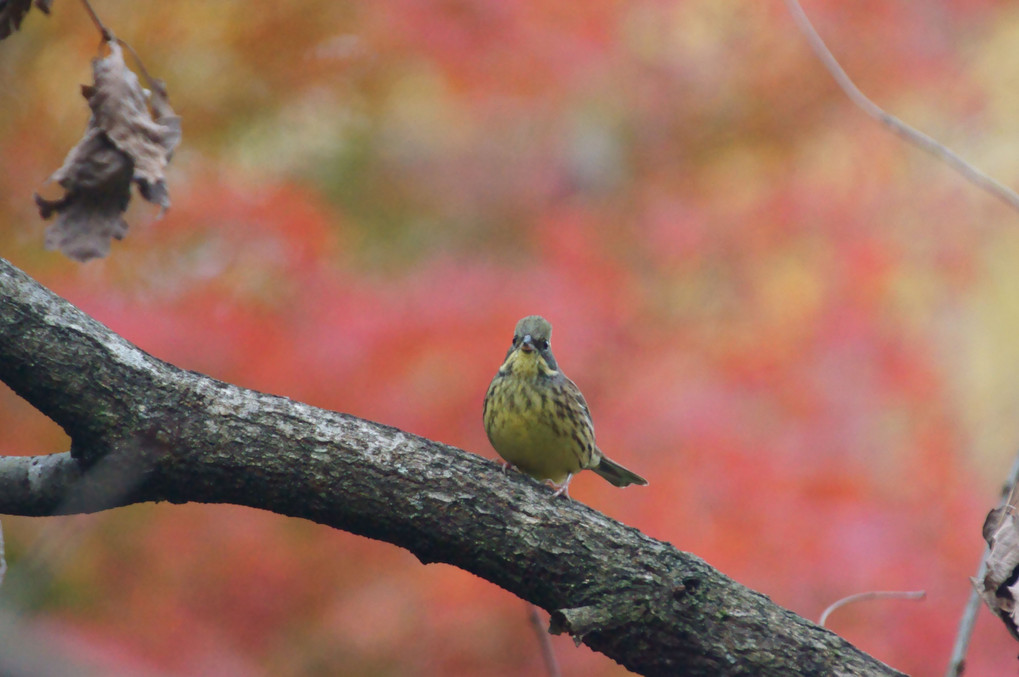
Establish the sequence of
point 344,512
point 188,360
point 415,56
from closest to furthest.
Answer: point 344,512
point 188,360
point 415,56

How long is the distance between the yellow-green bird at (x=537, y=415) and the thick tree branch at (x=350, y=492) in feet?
4.56

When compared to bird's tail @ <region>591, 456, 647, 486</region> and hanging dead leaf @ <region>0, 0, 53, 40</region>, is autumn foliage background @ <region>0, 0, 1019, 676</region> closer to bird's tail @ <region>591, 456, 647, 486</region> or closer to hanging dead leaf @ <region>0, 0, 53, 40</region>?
bird's tail @ <region>591, 456, 647, 486</region>

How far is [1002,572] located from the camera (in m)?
2.64

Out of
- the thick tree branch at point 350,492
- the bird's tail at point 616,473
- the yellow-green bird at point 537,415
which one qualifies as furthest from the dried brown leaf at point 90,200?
the bird's tail at point 616,473

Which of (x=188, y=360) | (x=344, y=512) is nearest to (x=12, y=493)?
(x=344, y=512)

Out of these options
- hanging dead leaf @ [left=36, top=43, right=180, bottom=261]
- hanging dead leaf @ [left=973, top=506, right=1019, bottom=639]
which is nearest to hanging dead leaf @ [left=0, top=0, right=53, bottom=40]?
hanging dead leaf @ [left=36, top=43, right=180, bottom=261]

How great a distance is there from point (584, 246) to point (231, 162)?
8.61ft

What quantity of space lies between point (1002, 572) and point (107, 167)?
2790mm

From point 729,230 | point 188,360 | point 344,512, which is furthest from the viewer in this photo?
point 729,230

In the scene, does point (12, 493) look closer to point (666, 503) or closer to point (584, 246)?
point (666, 503)

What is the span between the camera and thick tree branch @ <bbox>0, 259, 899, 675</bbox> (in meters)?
2.89

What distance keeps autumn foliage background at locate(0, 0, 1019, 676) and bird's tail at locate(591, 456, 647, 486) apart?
2.04ft

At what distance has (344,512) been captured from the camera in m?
2.96

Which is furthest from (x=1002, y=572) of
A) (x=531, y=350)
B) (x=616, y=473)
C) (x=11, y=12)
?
(x=11, y=12)
